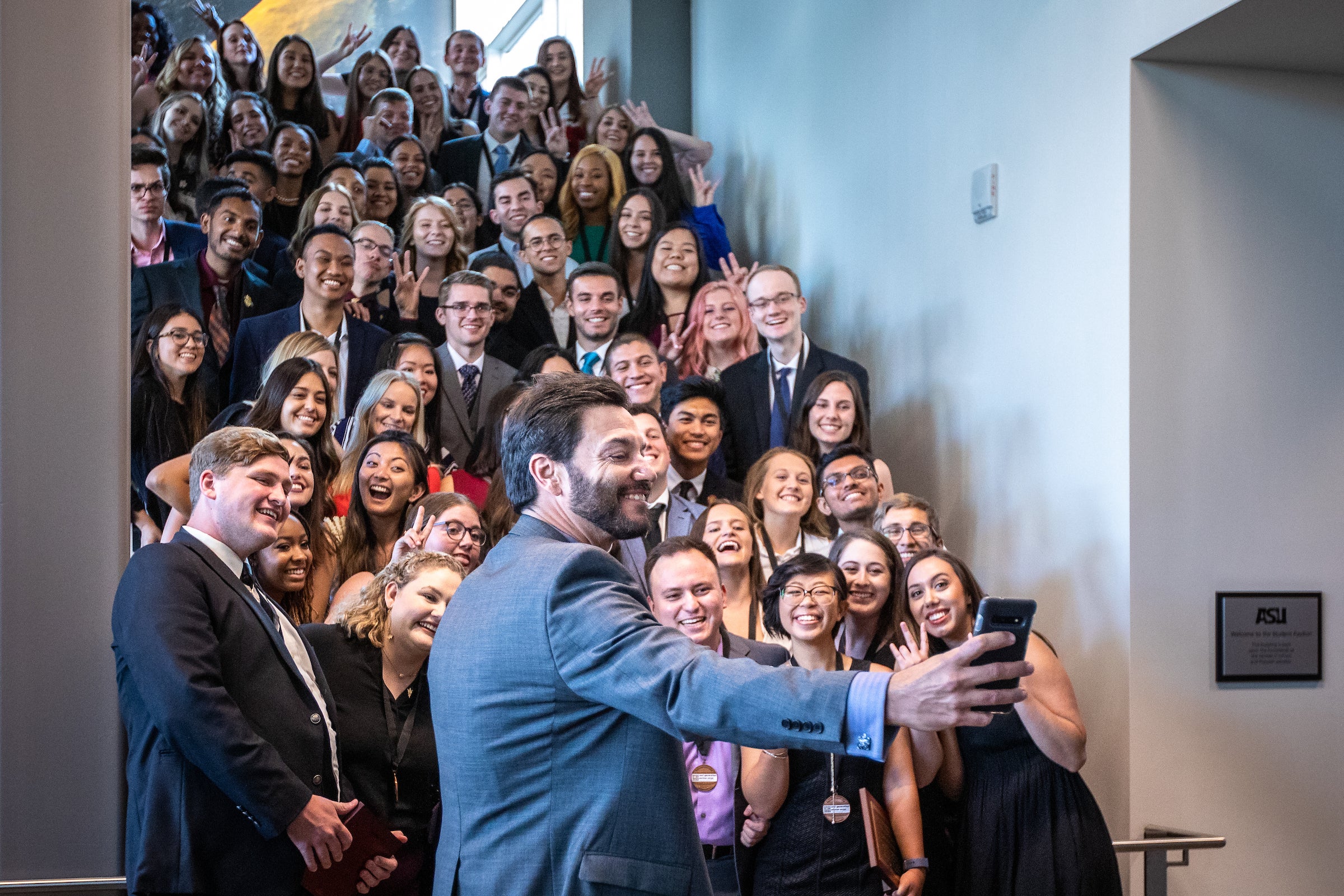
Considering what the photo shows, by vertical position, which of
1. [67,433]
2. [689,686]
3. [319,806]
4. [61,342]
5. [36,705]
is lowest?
[319,806]

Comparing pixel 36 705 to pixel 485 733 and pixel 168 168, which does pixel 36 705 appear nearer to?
pixel 485 733

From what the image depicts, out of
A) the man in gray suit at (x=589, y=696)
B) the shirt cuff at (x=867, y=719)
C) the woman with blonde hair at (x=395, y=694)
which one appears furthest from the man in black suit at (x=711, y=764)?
the shirt cuff at (x=867, y=719)

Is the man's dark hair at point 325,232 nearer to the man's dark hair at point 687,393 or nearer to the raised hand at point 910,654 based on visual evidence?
the man's dark hair at point 687,393

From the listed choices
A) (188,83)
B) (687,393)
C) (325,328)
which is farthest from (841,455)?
(188,83)

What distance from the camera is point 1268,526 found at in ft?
14.4

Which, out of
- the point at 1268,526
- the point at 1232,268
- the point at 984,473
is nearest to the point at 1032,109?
the point at 1232,268

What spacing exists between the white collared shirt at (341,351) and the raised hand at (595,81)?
3.63 metres

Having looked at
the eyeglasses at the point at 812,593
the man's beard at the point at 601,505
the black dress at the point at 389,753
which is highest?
the man's beard at the point at 601,505

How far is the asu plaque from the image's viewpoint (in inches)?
169

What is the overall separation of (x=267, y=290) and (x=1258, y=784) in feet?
13.3

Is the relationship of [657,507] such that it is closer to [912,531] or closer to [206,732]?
[912,531]

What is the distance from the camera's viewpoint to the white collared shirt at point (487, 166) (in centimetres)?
702

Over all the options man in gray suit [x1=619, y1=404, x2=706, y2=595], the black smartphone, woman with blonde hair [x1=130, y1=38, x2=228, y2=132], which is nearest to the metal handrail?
man in gray suit [x1=619, y1=404, x2=706, y2=595]

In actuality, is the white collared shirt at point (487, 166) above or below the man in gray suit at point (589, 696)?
above
